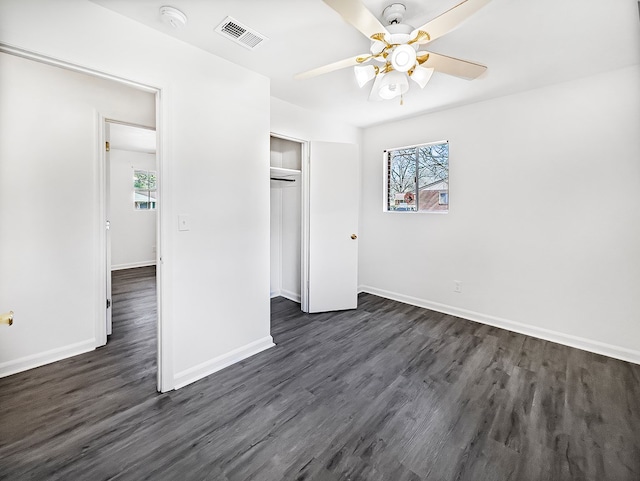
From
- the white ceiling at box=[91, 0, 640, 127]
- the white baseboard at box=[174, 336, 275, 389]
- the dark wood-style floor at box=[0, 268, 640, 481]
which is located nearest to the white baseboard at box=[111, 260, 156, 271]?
the dark wood-style floor at box=[0, 268, 640, 481]

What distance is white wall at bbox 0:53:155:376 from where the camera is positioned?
228 cm

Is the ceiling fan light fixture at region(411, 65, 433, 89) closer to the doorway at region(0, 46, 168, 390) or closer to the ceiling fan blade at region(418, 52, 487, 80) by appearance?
the ceiling fan blade at region(418, 52, 487, 80)

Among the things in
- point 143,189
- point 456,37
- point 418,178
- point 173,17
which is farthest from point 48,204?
point 143,189

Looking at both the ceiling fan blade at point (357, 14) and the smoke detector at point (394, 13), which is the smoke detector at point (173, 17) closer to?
the ceiling fan blade at point (357, 14)

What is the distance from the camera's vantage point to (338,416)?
1854 mm

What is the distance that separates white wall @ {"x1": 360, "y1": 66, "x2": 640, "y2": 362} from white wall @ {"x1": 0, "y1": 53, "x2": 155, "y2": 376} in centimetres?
354

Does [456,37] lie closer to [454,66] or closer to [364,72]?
[454,66]

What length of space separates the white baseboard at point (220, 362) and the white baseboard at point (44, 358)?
3.91 ft

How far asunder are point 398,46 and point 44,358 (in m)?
3.55

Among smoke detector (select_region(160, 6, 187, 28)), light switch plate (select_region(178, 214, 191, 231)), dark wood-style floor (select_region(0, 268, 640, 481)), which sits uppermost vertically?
smoke detector (select_region(160, 6, 187, 28))

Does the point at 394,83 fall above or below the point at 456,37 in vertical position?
below

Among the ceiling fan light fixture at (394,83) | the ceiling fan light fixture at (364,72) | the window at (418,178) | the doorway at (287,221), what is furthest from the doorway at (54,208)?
the window at (418,178)

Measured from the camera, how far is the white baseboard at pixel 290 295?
13.4 ft

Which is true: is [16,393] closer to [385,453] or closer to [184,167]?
[184,167]
